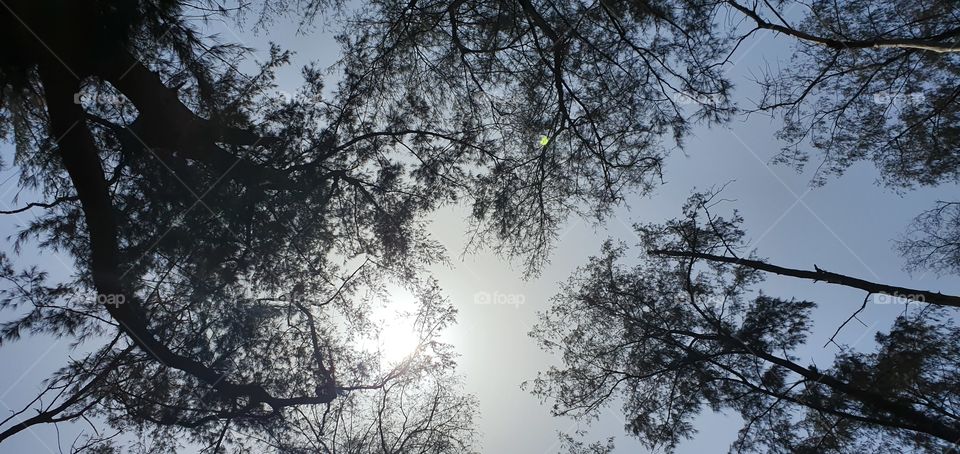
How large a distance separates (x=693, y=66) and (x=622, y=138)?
1.00m

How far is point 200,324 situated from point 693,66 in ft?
19.4

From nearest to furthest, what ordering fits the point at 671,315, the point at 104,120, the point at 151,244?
the point at 104,120, the point at 151,244, the point at 671,315

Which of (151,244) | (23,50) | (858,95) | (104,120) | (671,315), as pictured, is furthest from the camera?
(671,315)

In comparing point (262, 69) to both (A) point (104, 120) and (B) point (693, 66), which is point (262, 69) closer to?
(A) point (104, 120)

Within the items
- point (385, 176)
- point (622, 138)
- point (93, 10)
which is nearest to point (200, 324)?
point (385, 176)

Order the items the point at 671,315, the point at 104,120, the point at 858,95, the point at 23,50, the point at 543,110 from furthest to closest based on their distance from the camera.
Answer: the point at 671,315 → the point at 543,110 → the point at 858,95 → the point at 104,120 → the point at 23,50

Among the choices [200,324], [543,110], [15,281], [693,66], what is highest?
[693,66]

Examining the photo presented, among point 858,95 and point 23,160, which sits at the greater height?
point 858,95

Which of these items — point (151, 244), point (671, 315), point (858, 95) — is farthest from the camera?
point (671, 315)

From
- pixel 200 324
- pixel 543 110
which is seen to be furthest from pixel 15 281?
pixel 543 110

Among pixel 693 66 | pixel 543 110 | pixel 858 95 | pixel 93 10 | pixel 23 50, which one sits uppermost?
pixel 858 95

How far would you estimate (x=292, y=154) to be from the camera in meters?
5.01

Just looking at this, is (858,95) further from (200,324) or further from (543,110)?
(200,324)

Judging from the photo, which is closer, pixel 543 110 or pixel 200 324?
pixel 200 324
